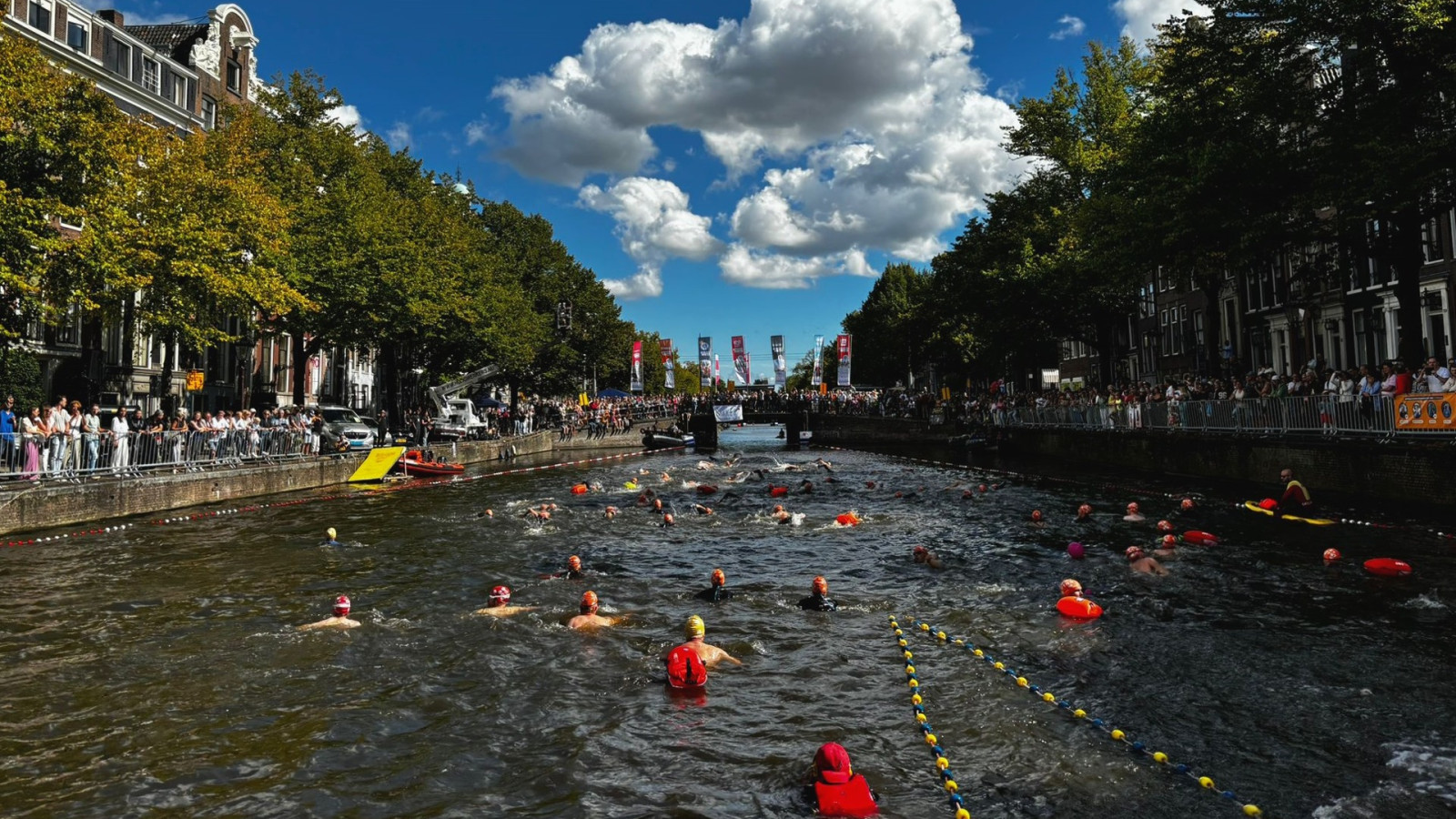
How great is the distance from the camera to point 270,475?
2631 cm

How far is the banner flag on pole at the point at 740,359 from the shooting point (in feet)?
236

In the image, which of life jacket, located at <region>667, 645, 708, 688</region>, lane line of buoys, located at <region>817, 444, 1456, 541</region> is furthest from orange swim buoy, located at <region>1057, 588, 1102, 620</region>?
lane line of buoys, located at <region>817, 444, 1456, 541</region>

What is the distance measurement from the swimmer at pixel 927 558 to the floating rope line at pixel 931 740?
195 inches

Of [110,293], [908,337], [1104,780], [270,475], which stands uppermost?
[908,337]

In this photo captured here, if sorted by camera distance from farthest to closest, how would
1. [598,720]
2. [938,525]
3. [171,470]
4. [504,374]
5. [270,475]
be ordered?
[504,374] < [270,475] < [171,470] < [938,525] < [598,720]

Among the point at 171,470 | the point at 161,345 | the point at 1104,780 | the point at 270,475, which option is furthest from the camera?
the point at 161,345

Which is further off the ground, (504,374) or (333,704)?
(504,374)

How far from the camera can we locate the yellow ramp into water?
30.8m

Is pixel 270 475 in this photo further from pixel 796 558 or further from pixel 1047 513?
pixel 1047 513

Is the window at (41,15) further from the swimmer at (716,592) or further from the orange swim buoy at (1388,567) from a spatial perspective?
the orange swim buoy at (1388,567)

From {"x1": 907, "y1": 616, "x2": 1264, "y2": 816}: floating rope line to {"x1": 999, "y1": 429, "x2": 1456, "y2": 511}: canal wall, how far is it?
1313 cm

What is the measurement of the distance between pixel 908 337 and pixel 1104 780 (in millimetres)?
86103

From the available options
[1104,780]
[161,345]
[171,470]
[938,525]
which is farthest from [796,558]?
[161,345]

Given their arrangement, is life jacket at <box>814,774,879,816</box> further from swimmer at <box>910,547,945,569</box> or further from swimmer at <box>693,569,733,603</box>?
swimmer at <box>910,547,945,569</box>
